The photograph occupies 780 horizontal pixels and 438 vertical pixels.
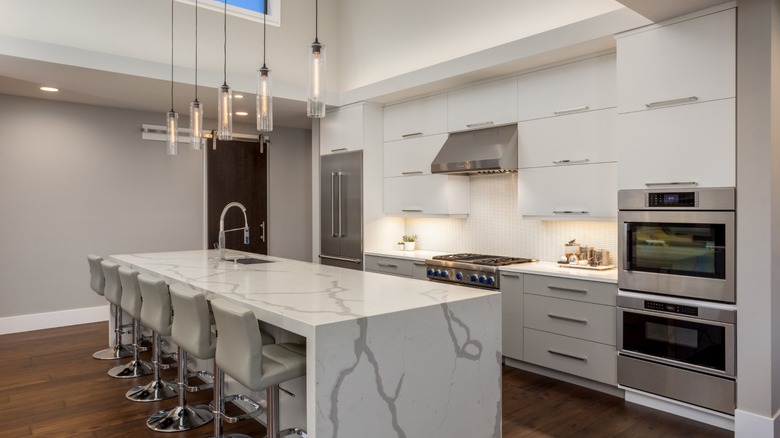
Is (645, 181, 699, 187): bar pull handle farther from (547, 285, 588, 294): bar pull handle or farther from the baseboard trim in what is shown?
the baseboard trim

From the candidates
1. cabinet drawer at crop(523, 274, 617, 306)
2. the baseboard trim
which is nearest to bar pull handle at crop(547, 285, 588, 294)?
cabinet drawer at crop(523, 274, 617, 306)

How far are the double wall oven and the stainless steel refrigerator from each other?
3.08m

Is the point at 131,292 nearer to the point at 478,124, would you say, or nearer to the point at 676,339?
the point at 478,124

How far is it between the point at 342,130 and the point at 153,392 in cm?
352

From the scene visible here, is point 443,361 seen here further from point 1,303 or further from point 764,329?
point 1,303

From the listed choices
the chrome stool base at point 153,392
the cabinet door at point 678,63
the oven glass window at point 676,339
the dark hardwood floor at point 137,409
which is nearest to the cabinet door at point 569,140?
the cabinet door at point 678,63

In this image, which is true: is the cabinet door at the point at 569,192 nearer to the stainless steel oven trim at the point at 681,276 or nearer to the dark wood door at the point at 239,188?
the stainless steel oven trim at the point at 681,276

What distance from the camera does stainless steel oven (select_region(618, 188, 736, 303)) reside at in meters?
3.03

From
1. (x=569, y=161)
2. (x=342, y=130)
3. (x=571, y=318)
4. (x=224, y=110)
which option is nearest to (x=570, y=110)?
(x=569, y=161)

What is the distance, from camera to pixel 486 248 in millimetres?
5172

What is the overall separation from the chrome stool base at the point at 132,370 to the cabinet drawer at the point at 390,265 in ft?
8.00

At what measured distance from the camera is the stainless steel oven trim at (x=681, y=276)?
9.85ft

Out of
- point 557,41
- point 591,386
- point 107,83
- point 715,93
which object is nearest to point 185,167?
point 107,83

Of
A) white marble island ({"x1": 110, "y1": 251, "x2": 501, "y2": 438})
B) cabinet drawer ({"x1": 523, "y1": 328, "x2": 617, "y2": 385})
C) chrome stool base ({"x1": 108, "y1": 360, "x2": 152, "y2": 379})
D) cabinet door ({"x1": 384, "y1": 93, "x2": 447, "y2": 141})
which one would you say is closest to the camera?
white marble island ({"x1": 110, "y1": 251, "x2": 501, "y2": 438})
